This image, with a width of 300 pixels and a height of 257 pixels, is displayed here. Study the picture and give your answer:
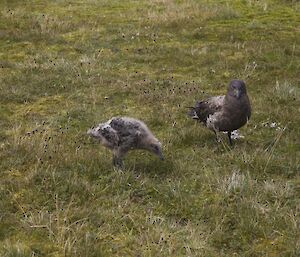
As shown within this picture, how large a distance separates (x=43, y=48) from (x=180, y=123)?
7887mm

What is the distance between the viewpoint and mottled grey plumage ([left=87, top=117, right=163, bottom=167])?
937cm

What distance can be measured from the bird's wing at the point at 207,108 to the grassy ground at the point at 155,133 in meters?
0.39

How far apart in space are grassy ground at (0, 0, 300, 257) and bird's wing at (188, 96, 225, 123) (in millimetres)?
391

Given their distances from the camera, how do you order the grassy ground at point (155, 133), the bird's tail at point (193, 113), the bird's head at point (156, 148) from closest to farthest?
the grassy ground at point (155, 133) < the bird's head at point (156, 148) < the bird's tail at point (193, 113)

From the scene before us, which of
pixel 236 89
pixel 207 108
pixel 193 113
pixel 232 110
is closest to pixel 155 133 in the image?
pixel 193 113

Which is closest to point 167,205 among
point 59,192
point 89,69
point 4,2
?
point 59,192

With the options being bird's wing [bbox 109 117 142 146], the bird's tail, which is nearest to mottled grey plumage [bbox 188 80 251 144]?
the bird's tail

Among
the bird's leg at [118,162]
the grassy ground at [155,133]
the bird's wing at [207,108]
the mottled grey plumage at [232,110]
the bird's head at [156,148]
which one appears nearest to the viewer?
the grassy ground at [155,133]

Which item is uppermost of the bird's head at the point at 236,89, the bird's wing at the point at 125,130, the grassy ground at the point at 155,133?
the bird's head at the point at 236,89

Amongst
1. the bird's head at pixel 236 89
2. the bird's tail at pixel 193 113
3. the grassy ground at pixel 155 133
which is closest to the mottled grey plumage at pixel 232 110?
the bird's head at pixel 236 89

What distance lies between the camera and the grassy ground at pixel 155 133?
7457 millimetres

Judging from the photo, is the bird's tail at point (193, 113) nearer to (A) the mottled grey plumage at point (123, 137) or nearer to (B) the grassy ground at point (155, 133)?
(B) the grassy ground at point (155, 133)

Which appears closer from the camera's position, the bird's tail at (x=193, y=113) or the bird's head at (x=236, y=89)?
the bird's head at (x=236, y=89)

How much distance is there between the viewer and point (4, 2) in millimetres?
25578
